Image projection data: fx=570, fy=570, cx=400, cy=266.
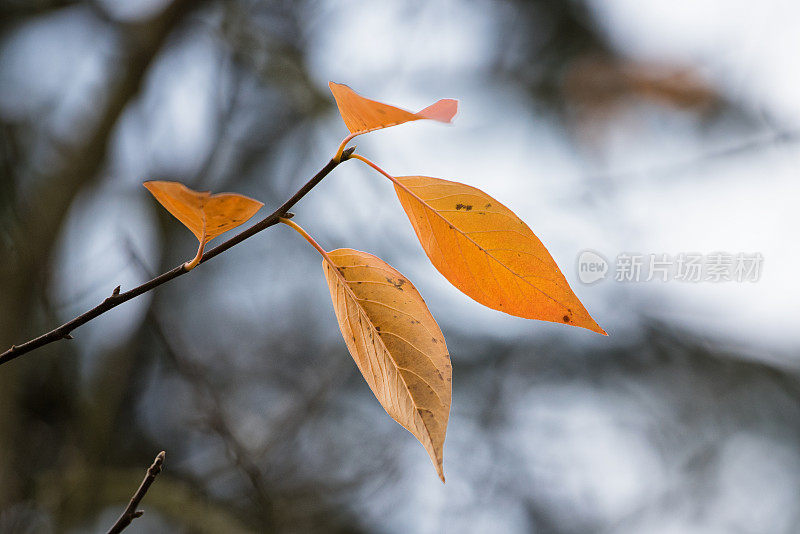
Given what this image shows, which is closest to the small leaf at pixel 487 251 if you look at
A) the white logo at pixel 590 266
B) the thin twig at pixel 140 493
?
the thin twig at pixel 140 493

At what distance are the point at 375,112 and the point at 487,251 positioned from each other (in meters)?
0.08

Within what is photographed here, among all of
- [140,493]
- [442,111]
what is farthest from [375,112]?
[140,493]

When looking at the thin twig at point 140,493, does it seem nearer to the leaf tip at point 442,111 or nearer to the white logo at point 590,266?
the leaf tip at point 442,111

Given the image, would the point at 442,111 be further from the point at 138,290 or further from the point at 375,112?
the point at 138,290

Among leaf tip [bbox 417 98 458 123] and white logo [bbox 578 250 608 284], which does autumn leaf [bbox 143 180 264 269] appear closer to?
leaf tip [bbox 417 98 458 123]

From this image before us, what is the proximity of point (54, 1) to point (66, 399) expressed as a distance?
89 cm

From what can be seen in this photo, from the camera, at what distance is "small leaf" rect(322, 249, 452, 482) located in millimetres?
235

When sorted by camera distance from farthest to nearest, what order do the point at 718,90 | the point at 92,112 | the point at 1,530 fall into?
the point at 718,90
the point at 92,112
the point at 1,530

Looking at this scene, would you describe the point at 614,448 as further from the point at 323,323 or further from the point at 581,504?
the point at 323,323

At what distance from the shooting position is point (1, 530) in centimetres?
85

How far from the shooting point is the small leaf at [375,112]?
0.19 meters

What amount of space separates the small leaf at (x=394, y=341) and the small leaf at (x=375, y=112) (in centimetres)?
7

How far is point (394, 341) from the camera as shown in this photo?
0.82ft

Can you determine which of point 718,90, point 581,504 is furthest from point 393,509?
point 718,90
